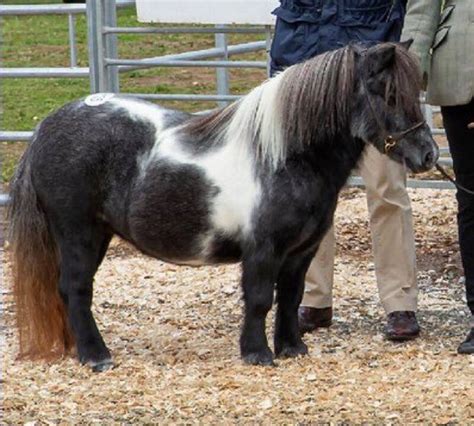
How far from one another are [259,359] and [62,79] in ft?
35.9

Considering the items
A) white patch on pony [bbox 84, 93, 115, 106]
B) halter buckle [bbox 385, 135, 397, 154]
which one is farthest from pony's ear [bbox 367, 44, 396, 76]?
white patch on pony [bbox 84, 93, 115, 106]

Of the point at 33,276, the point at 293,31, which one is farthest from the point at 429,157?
the point at 33,276

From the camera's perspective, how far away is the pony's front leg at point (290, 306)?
5.80 meters

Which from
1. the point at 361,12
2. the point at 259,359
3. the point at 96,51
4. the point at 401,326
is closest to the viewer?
the point at 259,359

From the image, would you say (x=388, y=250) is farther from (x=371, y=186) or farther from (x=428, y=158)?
(x=428, y=158)

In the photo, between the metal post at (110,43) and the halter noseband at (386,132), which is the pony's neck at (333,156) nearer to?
the halter noseband at (386,132)

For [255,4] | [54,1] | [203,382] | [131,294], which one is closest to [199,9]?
[255,4]

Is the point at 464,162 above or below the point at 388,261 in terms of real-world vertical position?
above

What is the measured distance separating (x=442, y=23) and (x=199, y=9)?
235cm

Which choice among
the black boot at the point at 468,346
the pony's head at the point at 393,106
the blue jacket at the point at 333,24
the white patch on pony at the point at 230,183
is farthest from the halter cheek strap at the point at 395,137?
the black boot at the point at 468,346

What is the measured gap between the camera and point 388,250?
21.2 ft

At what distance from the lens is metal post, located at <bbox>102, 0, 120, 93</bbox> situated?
8.47 metres

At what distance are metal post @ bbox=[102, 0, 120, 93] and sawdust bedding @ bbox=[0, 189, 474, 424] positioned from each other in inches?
45.3

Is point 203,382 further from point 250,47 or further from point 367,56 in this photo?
point 250,47
